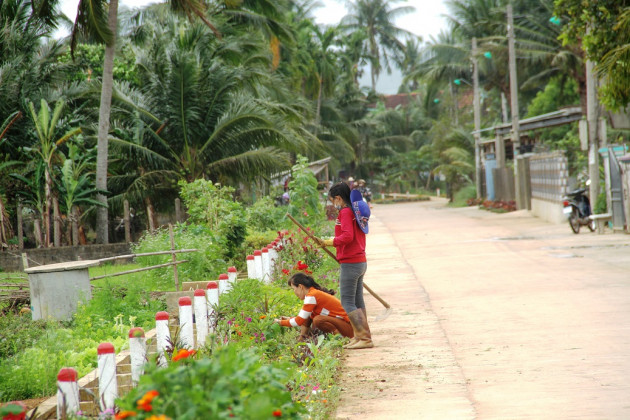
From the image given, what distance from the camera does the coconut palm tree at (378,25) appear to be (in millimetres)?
67812

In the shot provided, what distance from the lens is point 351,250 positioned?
811 centimetres

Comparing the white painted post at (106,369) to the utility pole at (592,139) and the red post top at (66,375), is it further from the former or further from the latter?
the utility pole at (592,139)

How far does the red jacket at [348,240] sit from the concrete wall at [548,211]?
17.1m

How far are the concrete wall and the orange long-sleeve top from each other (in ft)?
55.9

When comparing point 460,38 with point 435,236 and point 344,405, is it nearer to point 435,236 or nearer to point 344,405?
point 435,236

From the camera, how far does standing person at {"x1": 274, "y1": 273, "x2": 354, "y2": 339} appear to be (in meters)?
7.88

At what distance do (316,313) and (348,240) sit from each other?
2.77 feet

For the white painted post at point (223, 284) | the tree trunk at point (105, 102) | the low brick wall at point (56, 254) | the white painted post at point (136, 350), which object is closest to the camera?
the white painted post at point (136, 350)

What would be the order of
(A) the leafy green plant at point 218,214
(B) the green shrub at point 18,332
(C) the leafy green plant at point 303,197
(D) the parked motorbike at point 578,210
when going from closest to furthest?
(B) the green shrub at point 18,332 → (A) the leafy green plant at point 218,214 → (C) the leafy green plant at point 303,197 → (D) the parked motorbike at point 578,210

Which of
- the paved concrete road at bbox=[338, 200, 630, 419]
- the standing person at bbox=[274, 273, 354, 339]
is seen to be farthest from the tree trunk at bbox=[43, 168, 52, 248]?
the standing person at bbox=[274, 273, 354, 339]

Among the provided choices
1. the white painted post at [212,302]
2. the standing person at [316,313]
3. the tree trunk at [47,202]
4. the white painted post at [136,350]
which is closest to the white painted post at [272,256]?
the standing person at [316,313]

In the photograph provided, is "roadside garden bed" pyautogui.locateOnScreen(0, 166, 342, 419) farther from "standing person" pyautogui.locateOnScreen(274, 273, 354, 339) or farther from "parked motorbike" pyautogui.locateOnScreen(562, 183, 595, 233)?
"parked motorbike" pyautogui.locateOnScreen(562, 183, 595, 233)

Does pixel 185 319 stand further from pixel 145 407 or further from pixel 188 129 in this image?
pixel 188 129

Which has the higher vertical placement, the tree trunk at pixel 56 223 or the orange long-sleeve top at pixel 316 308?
the tree trunk at pixel 56 223
